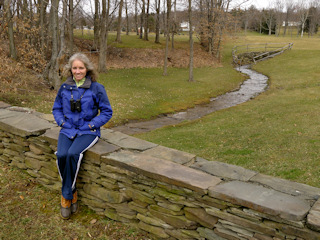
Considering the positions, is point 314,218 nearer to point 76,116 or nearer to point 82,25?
point 76,116

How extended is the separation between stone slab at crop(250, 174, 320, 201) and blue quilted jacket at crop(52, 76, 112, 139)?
7.68ft

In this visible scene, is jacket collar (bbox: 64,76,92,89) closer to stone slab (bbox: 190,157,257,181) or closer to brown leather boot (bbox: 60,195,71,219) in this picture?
brown leather boot (bbox: 60,195,71,219)

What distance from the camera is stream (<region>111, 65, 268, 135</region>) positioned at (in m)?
12.9

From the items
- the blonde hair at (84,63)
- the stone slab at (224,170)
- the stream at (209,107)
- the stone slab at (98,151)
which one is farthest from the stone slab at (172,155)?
the stream at (209,107)

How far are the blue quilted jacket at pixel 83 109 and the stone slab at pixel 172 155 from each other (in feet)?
2.82

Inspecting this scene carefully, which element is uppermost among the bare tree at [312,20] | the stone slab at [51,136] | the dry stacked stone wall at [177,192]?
the bare tree at [312,20]

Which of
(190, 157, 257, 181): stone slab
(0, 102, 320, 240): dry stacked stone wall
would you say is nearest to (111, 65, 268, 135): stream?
(0, 102, 320, 240): dry stacked stone wall

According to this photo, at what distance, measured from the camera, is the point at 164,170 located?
3699mm

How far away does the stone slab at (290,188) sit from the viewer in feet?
10.7

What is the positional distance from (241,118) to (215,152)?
5.08m

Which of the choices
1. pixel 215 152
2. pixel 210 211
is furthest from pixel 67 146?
pixel 215 152

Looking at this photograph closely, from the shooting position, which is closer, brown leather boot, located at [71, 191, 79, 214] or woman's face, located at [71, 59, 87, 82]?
woman's face, located at [71, 59, 87, 82]

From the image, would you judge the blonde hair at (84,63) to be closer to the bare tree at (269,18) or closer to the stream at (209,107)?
the stream at (209,107)

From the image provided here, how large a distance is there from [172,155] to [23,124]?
299cm
